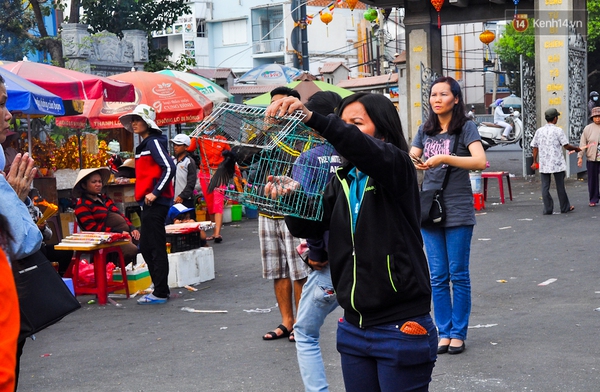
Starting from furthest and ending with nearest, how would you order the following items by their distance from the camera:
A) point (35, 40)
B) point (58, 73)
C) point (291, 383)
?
point (35, 40), point (58, 73), point (291, 383)

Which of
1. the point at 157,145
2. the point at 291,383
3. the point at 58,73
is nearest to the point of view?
the point at 291,383

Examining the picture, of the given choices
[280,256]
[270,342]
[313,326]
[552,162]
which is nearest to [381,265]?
[313,326]

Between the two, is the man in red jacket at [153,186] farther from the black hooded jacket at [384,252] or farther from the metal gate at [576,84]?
the metal gate at [576,84]

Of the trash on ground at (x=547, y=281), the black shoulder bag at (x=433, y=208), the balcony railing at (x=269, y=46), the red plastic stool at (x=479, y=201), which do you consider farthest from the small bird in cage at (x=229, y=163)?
the balcony railing at (x=269, y=46)

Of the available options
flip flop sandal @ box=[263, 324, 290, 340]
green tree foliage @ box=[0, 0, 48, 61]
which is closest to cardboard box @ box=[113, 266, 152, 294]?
flip flop sandal @ box=[263, 324, 290, 340]

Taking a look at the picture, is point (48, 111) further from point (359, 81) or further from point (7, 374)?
point (359, 81)

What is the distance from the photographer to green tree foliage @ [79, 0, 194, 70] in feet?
77.5

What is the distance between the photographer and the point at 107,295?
8.78 m

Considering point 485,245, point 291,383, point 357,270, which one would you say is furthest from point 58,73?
point 357,270

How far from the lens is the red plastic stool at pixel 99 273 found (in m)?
8.55

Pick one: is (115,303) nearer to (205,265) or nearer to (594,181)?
(205,265)

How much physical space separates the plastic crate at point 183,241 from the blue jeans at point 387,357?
6202mm

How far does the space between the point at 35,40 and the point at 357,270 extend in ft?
63.0

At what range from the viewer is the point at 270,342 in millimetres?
6676
